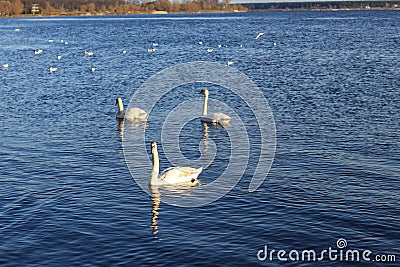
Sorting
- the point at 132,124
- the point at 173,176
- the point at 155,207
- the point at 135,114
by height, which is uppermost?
the point at 135,114

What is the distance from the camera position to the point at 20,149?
30.8 meters

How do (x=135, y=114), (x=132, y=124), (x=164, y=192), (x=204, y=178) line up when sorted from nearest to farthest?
1. (x=164, y=192)
2. (x=204, y=178)
3. (x=132, y=124)
4. (x=135, y=114)

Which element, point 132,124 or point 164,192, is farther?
point 132,124

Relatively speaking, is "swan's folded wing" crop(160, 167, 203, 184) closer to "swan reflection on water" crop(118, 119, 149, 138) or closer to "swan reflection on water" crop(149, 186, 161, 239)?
"swan reflection on water" crop(149, 186, 161, 239)

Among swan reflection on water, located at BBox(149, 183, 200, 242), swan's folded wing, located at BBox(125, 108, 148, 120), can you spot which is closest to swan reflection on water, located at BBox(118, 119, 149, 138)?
swan's folded wing, located at BBox(125, 108, 148, 120)

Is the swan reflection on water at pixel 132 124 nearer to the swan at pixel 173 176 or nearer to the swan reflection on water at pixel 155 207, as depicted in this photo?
the swan at pixel 173 176

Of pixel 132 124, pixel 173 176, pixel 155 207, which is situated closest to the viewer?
pixel 155 207

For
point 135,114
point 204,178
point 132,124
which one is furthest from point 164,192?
point 135,114

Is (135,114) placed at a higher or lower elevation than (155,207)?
higher

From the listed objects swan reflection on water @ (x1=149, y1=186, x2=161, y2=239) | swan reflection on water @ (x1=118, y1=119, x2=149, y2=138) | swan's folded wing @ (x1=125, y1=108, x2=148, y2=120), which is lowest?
swan reflection on water @ (x1=149, y1=186, x2=161, y2=239)

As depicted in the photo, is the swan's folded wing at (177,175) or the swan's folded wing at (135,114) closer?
the swan's folded wing at (177,175)

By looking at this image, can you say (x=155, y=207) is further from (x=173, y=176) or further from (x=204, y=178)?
(x=204, y=178)

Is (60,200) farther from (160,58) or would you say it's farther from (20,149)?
(160,58)

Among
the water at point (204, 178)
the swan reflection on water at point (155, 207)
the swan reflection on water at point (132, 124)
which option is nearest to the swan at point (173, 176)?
the swan reflection on water at point (155, 207)
